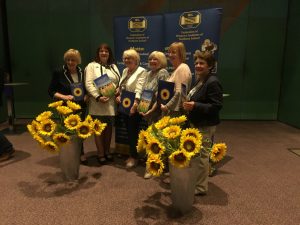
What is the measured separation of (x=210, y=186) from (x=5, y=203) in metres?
1.91

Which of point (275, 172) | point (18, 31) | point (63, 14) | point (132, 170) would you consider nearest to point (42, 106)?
point (18, 31)

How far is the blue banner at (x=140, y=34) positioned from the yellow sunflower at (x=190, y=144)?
2.03m

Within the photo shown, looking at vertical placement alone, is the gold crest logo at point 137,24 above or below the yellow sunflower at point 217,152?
above

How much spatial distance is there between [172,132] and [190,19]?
6.30 ft

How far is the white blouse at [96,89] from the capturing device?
313 centimetres

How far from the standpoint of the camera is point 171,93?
2.62 metres

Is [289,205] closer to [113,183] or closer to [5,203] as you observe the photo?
[113,183]

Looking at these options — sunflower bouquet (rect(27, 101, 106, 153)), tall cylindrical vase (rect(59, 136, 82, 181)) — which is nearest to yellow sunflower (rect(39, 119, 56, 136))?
sunflower bouquet (rect(27, 101, 106, 153))

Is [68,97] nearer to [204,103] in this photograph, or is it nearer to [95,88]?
[95,88]

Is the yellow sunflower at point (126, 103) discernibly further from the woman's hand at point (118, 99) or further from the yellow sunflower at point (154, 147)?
the yellow sunflower at point (154, 147)

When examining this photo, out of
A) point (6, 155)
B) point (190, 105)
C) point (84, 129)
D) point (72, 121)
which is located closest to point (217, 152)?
point (190, 105)

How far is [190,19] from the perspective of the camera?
11.0 ft

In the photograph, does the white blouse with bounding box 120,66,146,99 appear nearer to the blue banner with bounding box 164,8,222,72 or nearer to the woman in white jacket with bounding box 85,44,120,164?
the woman in white jacket with bounding box 85,44,120,164

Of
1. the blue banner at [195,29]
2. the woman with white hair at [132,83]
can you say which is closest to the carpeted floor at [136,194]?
the woman with white hair at [132,83]
